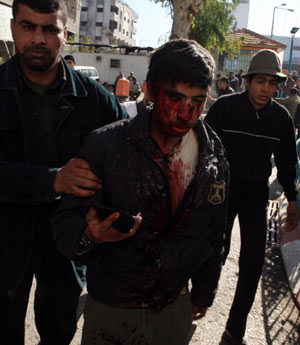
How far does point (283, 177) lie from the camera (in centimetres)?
325

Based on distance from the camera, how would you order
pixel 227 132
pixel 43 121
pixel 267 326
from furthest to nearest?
pixel 267 326 → pixel 227 132 → pixel 43 121

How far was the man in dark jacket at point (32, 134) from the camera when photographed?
203 cm

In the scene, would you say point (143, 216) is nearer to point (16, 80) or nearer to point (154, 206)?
point (154, 206)

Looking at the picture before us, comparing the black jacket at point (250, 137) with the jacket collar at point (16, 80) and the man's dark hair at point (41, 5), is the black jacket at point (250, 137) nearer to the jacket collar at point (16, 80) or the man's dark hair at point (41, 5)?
the jacket collar at point (16, 80)

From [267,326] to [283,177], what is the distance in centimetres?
121

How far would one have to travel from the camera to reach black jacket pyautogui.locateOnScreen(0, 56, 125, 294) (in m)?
1.91

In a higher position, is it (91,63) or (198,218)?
(91,63)

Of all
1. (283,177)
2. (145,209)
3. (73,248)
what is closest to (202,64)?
(145,209)

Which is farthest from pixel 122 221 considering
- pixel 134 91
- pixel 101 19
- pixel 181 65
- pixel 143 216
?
pixel 101 19

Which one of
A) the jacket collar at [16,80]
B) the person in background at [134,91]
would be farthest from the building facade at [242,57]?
the jacket collar at [16,80]

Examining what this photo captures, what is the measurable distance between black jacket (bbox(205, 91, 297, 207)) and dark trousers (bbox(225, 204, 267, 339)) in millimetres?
133

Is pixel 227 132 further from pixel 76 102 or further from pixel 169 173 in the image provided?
pixel 169 173

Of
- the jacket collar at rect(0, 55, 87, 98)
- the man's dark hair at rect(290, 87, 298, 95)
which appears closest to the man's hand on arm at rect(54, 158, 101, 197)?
the jacket collar at rect(0, 55, 87, 98)

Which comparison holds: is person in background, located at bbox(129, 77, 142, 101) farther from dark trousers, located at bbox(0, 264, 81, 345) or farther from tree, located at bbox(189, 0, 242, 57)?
dark trousers, located at bbox(0, 264, 81, 345)
